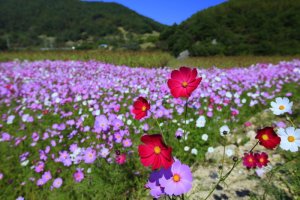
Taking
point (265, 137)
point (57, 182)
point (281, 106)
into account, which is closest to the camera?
point (265, 137)

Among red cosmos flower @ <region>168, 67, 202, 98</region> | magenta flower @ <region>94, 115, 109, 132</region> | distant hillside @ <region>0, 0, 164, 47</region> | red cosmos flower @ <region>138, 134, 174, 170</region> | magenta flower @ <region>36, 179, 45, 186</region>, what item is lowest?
distant hillside @ <region>0, 0, 164, 47</region>

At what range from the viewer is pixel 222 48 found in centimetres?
1905

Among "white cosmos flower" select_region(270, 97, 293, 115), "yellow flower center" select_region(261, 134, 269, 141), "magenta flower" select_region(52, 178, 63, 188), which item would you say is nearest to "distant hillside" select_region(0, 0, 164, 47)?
"magenta flower" select_region(52, 178, 63, 188)

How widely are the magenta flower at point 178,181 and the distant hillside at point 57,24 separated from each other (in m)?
95.8

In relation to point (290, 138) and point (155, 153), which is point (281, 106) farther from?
Result: point (155, 153)

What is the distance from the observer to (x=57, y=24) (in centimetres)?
12550

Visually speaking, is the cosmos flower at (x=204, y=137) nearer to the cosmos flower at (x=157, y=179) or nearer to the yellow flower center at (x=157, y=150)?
the cosmos flower at (x=157, y=179)

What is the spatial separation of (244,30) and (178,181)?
70.4 ft

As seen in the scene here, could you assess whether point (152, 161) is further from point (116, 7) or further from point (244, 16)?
point (116, 7)

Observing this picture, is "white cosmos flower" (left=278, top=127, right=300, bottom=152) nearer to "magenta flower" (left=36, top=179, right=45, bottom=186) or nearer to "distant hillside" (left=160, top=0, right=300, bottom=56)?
"magenta flower" (left=36, top=179, right=45, bottom=186)

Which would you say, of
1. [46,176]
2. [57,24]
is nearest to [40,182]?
[46,176]

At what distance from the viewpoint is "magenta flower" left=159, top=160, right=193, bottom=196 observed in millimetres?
1126

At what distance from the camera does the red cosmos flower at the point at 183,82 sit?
128cm

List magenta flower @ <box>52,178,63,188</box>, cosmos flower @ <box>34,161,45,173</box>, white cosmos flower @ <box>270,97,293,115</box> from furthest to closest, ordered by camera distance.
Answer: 1. cosmos flower @ <box>34,161,45,173</box>
2. magenta flower @ <box>52,178,63,188</box>
3. white cosmos flower @ <box>270,97,293,115</box>
